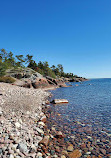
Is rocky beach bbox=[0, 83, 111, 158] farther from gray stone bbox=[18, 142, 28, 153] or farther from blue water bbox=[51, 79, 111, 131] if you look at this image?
blue water bbox=[51, 79, 111, 131]

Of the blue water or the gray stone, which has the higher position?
the gray stone

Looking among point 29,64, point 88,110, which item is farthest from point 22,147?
point 29,64

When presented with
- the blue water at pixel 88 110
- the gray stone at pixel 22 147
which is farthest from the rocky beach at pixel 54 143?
the blue water at pixel 88 110

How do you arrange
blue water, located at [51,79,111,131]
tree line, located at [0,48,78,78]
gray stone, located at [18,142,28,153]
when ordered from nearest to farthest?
gray stone, located at [18,142,28,153], blue water, located at [51,79,111,131], tree line, located at [0,48,78,78]

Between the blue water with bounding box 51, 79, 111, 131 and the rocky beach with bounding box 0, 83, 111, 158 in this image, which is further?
the blue water with bounding box 51, 79, 111, 131

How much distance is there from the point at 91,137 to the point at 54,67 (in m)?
121

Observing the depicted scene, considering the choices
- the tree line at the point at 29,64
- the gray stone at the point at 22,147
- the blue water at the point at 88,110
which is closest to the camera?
the gray stone at the point at 22,147

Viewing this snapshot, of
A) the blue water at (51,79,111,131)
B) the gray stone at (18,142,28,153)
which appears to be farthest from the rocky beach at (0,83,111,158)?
the blue water at (51,79,111,131)

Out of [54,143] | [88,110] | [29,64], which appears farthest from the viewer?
[29,64]

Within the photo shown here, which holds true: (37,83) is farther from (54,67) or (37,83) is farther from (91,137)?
(54,67)

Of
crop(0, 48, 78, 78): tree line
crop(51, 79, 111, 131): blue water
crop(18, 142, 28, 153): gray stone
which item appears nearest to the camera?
crop(18, 142, 28, 153): gray stone

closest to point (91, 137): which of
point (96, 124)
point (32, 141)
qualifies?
point (96, 124)

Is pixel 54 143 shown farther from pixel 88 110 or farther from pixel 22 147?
pixel 88 110

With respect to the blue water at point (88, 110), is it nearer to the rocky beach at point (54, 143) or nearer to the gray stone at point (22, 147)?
the rocky beach at point (54, 143)
